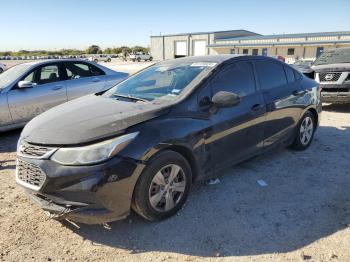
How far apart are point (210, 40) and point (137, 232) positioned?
61.7 m

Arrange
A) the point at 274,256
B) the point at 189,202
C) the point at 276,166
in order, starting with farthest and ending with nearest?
the point at 276,166, the point at 189,202, the point at 274,256

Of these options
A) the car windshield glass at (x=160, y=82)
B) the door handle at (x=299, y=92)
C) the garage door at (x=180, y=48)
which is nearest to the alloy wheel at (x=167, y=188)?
the car windshield glass at (x=160, y=82)

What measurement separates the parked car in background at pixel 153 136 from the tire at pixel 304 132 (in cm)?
51

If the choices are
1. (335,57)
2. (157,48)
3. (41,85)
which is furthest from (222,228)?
(157,48)

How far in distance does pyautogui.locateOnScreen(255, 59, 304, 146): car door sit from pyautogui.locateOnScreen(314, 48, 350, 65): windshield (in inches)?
204

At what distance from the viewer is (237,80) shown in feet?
14.4

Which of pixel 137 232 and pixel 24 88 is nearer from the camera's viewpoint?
pixel 137 232

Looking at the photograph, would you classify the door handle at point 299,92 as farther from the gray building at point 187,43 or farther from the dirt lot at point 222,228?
the gray building at point 187,43

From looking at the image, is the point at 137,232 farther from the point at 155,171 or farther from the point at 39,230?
the point at 39,230

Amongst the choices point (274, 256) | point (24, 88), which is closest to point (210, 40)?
point (24, 88)

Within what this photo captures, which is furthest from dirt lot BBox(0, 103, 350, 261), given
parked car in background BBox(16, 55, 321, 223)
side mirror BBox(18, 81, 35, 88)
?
side mirror BBox(18, 81, 35, 88)

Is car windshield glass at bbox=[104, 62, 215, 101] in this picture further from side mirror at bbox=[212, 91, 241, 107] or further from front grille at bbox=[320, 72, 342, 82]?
front grille at bbox=[320, 72, 342, 82]

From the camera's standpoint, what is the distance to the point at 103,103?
4.07 meters

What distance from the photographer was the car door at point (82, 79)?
7.59 m
